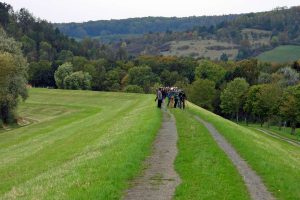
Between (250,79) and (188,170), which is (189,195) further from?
(250,79)

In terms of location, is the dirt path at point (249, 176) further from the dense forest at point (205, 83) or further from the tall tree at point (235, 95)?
the tall tree at point (235, 95)

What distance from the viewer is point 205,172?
23.2m

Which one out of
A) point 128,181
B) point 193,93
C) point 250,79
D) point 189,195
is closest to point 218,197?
point 189,195

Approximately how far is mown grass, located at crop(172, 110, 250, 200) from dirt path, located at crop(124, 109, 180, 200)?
395 millimetres

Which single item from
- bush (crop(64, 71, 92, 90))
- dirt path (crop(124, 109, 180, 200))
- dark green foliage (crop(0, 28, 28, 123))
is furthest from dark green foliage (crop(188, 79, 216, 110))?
dirt path (crop(124, 109, 180, 200))

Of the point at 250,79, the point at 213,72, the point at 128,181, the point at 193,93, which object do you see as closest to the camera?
the point at 128,181

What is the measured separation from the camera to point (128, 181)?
21094 millimetres

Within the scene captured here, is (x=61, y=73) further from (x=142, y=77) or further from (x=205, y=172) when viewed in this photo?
(x=205, y=172)

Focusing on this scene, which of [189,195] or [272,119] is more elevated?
[189,195]

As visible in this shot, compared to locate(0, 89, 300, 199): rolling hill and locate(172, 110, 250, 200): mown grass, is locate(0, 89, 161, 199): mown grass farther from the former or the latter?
locate(172, 110, 250, 200): mown grass

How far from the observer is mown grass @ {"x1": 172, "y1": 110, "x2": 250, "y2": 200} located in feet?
63.2

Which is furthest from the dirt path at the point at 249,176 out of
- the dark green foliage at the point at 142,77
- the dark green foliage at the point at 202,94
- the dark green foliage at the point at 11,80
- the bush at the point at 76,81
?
the dark green foliage at the point at 142,77

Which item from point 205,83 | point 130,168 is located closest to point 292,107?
point 205,83

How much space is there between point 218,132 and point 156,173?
19792 millimetres
